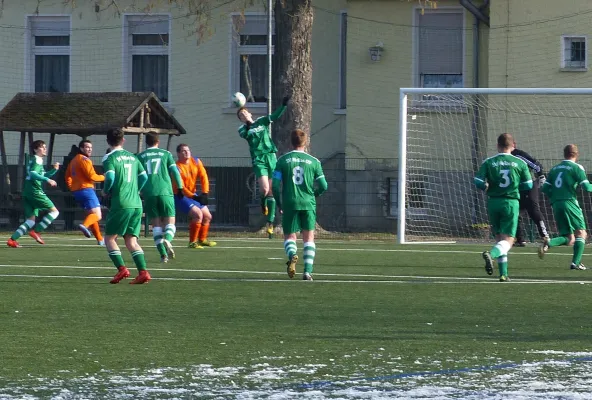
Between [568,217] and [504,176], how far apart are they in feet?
7.49

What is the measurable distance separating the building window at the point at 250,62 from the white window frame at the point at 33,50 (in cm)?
418

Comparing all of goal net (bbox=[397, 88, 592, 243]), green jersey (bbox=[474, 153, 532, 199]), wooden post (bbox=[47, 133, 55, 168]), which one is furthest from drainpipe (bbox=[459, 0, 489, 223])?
green jersey (bbox=[474, 153, 532, 199])

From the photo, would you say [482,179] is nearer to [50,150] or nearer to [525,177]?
[525,177]

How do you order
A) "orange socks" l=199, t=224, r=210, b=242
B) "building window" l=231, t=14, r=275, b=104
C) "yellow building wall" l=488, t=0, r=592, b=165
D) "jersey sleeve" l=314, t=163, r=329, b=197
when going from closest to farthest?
"jersey sleeve" l=314, t=163, r=329, b=197, "orange socks" l=199, t=224, r=210, b=242, "yellow building wall" l=488, t=0, r=592, b=165, "building window" l=231, t=14, r=275, b=104

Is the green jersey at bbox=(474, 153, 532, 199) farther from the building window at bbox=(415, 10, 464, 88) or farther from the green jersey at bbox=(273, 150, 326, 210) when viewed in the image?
the building window at bbox=(415, 10, 464, 88)

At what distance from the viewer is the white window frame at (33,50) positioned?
31.7 metres

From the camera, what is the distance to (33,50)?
31.9 m

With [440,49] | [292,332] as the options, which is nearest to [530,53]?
[440,49]

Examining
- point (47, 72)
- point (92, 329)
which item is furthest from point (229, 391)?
point (47, 72)

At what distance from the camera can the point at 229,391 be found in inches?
288

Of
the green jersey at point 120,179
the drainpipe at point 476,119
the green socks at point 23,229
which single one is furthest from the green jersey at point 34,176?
the drainpipe at point 476,119

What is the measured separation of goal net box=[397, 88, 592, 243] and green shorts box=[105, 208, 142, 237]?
37.5 ft

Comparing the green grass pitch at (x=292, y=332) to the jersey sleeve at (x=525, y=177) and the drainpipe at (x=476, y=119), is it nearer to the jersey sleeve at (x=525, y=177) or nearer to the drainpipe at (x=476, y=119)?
the jersey sleeve at (x=525, y=177)

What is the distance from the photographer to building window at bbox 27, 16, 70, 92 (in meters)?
31.9
